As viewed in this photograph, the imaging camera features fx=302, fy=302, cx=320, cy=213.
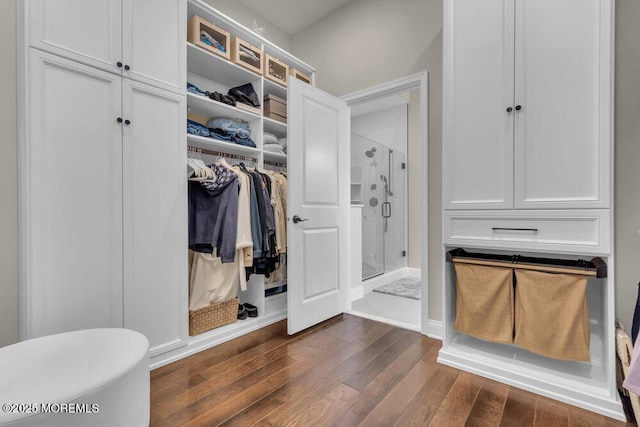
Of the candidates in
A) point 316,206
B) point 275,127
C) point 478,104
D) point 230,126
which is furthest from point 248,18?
point 478,104

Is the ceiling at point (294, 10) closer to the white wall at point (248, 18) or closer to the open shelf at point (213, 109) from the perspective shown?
the white wall at point (248, 18)

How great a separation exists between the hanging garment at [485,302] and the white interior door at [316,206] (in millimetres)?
1149

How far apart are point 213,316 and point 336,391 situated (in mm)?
1130

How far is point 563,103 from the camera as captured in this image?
1.59 meters

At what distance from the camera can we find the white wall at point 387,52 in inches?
94.7

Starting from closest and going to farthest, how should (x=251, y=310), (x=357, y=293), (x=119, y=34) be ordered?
(x=119, y=34), (x=251, y=310), (x=357, y=293)

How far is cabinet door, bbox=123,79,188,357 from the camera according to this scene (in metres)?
1.79

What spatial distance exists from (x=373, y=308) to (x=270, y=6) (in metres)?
3.21

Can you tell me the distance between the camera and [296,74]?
297cm

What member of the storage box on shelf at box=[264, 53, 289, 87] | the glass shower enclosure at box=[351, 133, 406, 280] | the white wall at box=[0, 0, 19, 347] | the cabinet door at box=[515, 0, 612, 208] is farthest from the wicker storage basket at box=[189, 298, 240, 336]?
the glass shower enclosure at box=[351, 133, 406, 280]

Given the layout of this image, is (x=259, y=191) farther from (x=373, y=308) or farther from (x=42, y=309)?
(x=373, y=308)

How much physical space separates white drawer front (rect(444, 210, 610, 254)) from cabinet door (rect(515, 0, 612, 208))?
2.7 inches

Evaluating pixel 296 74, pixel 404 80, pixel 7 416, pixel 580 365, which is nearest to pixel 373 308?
pixel 580 365

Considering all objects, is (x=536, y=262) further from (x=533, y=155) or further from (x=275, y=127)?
(x=275, y=127)
